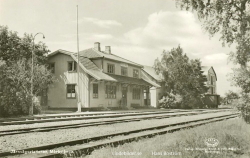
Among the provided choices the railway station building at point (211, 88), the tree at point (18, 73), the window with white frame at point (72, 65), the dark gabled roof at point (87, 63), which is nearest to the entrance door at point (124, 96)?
the dark gabled roof at point (87, 63)

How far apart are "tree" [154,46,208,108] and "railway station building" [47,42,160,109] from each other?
7.74 m

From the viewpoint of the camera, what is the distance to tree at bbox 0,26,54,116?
64.5ft

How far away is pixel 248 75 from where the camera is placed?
40.4 feet

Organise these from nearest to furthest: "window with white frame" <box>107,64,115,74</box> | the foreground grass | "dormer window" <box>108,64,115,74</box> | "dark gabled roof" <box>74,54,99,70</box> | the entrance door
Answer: the foreground grass → "dark gabled roof" <box>74,54,99,70</box> → "window with white frame" <box>107,64,115,74</box> → "dormer window" <box>108,64,115,74</box> → the entrance door

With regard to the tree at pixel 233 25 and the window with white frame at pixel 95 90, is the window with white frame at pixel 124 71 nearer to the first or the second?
the window with white frame at pixel 95 90

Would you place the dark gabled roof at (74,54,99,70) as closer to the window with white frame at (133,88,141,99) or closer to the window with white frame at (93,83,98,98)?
the window with white frame at (93,83,98,98)

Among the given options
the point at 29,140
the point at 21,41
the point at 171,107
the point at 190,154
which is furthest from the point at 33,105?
the point at 171,107

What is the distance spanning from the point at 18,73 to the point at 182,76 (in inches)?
883

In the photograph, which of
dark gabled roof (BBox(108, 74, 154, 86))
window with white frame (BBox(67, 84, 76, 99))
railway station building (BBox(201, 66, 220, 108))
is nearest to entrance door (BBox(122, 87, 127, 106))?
dark gabled roof (BBox(108, 74, 154, 86))

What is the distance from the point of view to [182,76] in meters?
38.9

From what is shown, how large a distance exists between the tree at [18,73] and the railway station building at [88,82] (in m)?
1.76

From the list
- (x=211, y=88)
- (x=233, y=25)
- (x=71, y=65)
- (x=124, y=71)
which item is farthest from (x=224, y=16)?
(x=211, y=88)

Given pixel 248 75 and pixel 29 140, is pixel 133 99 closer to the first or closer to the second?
pixel 248 75

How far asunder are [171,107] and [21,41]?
21685 millimetres
